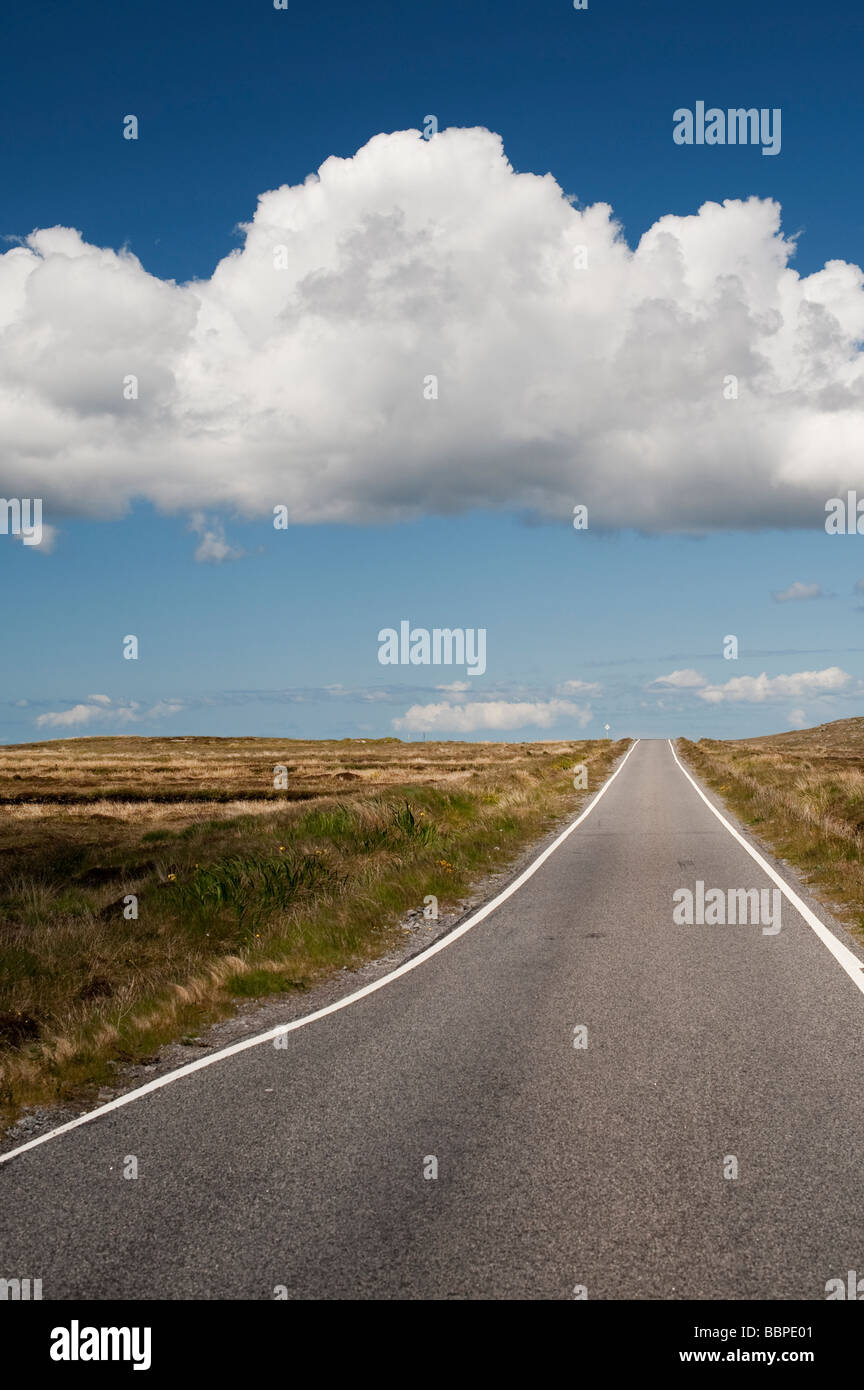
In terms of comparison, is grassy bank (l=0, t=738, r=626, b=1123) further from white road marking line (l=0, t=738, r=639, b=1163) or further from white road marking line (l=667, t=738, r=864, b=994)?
white road marking line (l=667, t=738, r=864, b=994)

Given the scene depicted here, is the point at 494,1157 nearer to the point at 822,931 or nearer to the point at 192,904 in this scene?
the point at 822,931

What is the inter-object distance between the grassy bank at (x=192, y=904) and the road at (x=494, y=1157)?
1.52 meters

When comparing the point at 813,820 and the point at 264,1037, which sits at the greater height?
the point at 813,820

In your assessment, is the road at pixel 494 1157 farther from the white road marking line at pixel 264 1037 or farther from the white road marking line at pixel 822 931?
the white road marking line at pixel 822 931

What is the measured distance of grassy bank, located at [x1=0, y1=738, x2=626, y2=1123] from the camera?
27.8 feet

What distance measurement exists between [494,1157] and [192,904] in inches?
401

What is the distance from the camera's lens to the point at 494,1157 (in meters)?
5.25

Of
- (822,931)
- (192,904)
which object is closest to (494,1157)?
(822,931)

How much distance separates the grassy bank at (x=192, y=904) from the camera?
8.48 metres

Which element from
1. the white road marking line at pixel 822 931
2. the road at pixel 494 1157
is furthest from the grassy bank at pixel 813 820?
the road at pixel 494 1157
